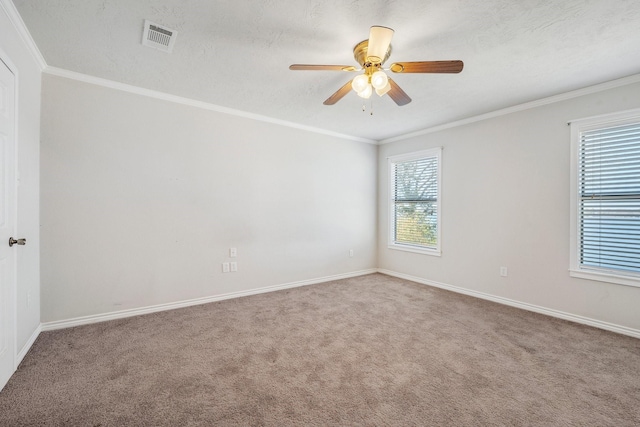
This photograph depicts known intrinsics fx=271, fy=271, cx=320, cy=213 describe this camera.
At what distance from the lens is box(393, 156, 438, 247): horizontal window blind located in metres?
4.37

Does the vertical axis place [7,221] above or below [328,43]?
below

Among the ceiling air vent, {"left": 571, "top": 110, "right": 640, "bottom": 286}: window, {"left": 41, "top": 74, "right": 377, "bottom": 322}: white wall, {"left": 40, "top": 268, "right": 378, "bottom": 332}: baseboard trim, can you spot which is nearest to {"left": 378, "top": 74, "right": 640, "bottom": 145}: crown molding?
{"left": 571, "top": 110, "right": 640, "bottom": 286}: window

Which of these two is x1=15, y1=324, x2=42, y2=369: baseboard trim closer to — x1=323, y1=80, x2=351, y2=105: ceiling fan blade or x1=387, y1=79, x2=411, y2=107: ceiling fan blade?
x1=323, y1=80, x2=351, y2=105: ceiling fan blade

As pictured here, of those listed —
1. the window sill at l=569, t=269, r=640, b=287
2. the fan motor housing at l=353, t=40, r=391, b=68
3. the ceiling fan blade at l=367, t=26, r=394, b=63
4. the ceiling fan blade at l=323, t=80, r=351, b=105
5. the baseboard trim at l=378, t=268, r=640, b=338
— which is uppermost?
the fan motor housing at l=353, t=40, r=391, b=68

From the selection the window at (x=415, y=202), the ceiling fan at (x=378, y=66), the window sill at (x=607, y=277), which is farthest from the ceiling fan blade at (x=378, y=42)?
the window sill at (x=607, y=277)

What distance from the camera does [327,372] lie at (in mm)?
2000

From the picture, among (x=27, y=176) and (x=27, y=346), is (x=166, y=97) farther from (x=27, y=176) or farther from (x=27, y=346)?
(x=27, y=346)

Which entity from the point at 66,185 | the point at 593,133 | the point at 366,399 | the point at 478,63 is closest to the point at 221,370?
the point at 366,399

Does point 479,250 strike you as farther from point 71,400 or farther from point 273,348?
point 71,400

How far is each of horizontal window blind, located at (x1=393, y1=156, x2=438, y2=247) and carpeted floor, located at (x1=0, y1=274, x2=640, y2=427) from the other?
1.59m

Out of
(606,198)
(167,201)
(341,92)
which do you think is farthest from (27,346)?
(606,198)

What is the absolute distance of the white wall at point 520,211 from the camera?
2.84 meters

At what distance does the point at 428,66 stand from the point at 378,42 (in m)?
0.39

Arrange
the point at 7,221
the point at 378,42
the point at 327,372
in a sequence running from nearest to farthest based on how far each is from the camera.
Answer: the point at 378,42 < the point at 7,221 < the point at 327,372
